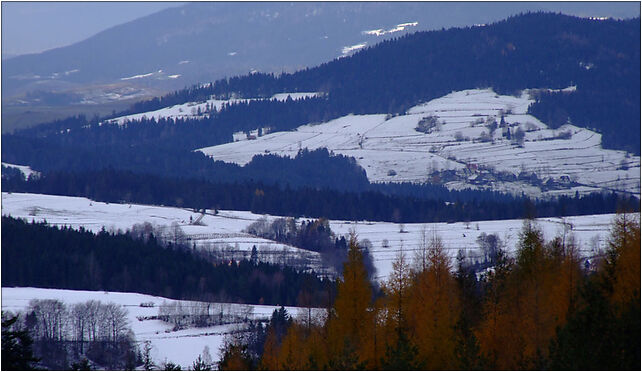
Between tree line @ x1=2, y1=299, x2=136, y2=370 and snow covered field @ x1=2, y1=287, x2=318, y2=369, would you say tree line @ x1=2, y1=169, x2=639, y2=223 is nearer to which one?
snow covered field @ x1=2, y1=287, x2=318, y2=369

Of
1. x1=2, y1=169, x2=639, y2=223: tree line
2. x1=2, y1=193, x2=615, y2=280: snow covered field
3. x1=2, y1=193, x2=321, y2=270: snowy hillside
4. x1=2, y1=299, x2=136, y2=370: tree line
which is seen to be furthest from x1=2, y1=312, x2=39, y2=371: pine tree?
x1=2, y1=169, x2=639, y2=223: tree line

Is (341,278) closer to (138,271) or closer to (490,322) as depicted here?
(138,271)

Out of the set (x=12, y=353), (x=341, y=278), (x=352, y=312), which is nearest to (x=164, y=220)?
(x=341, y=278)

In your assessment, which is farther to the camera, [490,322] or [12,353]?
[490,322]

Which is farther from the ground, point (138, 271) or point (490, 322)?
point (490, 322)

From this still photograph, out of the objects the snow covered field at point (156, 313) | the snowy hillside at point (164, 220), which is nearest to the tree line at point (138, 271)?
the snow covered field at point (156, 313)

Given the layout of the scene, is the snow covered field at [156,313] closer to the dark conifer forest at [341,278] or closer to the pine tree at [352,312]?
the dark conifer forest at [341,278]
